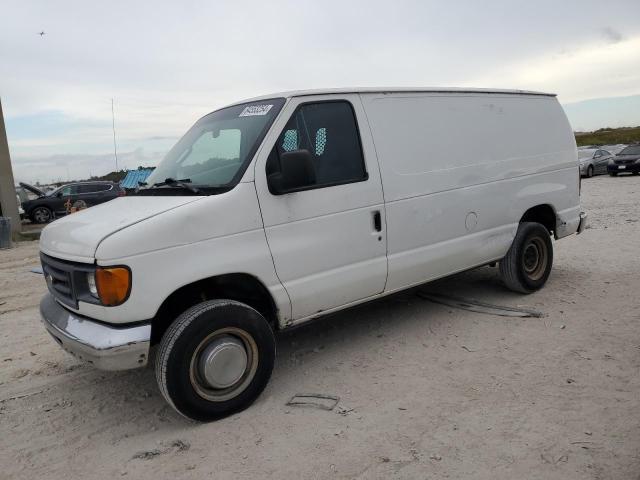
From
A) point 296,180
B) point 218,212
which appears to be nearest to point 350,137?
point 296,180

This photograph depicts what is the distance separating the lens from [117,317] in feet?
10.2

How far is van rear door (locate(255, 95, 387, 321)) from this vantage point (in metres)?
3.66

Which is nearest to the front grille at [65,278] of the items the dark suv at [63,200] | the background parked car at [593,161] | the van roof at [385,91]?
the van roof at [385,91]

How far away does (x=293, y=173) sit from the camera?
11.6ft

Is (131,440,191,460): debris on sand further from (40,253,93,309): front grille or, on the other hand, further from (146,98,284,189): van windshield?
(146,98,284,189): van windshield

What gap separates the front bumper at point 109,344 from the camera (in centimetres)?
307

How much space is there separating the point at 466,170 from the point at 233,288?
248 cm

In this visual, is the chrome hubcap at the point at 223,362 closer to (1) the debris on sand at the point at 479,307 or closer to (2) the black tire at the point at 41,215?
(1) the debris on sand at the point at 479,307

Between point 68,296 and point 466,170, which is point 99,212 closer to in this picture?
point 68,296

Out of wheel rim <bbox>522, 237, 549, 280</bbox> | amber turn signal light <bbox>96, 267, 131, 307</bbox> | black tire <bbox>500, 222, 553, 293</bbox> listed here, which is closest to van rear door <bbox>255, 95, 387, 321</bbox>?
amber turn signal light <bbox>96, 267, 131, 307</bbox>

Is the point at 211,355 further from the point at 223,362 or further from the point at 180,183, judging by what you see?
the point at 180,183

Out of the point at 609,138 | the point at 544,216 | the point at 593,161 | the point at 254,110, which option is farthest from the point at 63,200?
the point at 609,138

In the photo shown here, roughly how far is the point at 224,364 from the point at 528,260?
3.79 meters

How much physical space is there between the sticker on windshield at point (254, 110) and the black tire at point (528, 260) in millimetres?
3065
